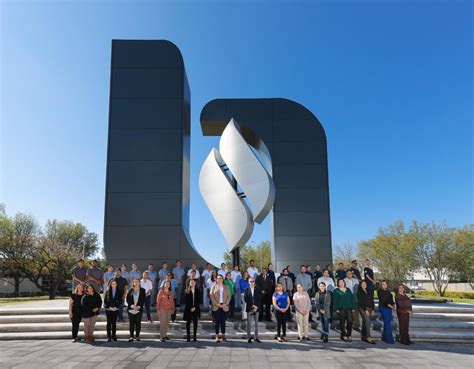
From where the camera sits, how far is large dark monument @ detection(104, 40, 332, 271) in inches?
454

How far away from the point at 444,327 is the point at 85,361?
8.23 m

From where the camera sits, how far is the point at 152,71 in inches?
495

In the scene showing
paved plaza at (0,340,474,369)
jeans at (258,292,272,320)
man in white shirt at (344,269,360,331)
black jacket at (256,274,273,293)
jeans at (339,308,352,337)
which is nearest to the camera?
paved plaza at (0,340,474,369)

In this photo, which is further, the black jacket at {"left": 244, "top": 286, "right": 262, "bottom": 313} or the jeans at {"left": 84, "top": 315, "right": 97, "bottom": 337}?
the black jacket at {"left": 244, "top": 286, "right": 262, "bottom": 313}

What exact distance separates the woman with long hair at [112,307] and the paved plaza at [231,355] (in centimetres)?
31

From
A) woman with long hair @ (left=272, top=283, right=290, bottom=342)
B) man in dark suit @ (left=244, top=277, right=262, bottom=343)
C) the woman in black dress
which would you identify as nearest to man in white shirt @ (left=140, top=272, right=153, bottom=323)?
the woman in black dress

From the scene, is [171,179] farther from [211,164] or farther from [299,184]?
[299,184]

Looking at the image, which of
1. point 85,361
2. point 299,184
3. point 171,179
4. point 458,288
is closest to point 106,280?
point 85,361

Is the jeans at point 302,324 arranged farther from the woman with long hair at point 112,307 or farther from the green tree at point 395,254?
the green tree at point 395,254

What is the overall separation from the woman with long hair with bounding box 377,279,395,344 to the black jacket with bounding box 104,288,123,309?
6005 millimetres

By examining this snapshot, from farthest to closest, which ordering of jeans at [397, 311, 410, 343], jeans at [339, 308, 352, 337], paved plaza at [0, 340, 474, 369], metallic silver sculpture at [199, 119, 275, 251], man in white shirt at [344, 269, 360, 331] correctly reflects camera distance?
metallic silver sculpture at [199, 119, 275, 251] → man in white shirt at [344, 269, 360, 331] → jeans at [339, 308, 352, 337] → jeans at [397, 311, 410, 343] → paved plaza at [0, 340, 474, 369]

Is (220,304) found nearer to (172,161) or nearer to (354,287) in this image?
(354,287)

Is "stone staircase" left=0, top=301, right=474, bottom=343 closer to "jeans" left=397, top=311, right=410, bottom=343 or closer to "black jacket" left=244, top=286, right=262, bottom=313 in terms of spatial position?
"jeans" left=397, top=311, right=410, bottom=343

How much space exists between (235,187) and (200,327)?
5233mm
